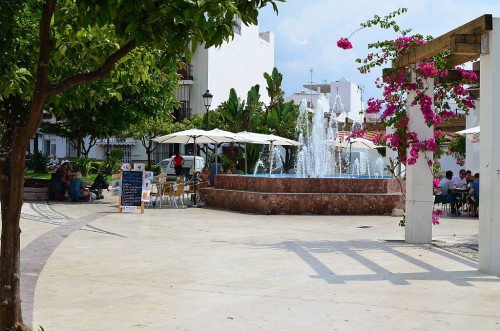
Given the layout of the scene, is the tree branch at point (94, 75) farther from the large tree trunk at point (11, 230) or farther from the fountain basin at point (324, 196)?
the fountain basin at point (324, 196)

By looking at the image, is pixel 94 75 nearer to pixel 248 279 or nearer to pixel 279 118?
pixel 248 279

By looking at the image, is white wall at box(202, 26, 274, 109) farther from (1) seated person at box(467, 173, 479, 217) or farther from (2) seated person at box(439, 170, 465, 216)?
(1) seated person at box(467, 173, 479, 217)

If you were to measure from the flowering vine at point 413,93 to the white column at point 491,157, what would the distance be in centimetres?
257

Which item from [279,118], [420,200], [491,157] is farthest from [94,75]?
[279,118]

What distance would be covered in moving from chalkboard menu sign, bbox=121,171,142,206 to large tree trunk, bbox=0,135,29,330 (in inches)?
518

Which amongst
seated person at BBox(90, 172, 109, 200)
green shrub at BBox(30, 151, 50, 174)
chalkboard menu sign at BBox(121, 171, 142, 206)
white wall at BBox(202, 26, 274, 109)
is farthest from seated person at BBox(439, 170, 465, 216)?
white wall at BBox(202, 26, 274, 109)

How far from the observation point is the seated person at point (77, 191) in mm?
22594

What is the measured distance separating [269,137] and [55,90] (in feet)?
71.7

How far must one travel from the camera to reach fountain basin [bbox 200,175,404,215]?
63.0 ft

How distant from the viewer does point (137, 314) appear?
6848mm

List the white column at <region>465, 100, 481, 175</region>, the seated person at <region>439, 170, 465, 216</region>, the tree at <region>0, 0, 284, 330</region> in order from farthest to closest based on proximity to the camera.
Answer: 1. the white column at <region>465, 100, 481, 175</region>
2. the seated person at <region>439, 170, 465, 216</region>
3. the tree at <region>0, 0, 284, 330</region>

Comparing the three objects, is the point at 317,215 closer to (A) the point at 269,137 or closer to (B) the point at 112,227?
(B) the point at 112,227

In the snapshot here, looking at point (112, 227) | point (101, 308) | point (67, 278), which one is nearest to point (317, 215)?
point (112, 227)

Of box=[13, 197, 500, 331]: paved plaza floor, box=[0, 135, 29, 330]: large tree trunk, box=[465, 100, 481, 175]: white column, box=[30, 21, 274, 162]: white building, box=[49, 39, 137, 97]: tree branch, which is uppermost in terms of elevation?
box=[30, 21, 274, 162]: white building
